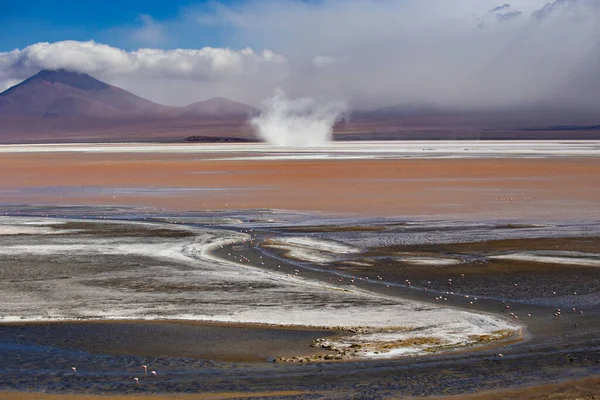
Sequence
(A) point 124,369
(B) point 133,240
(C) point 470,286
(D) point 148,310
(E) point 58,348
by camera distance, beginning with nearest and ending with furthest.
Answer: (A) point 124,369, (E) point 58,348, (D) point 148,310, (C) point 470,286, (B) point 133,240

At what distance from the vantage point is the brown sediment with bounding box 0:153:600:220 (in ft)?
108

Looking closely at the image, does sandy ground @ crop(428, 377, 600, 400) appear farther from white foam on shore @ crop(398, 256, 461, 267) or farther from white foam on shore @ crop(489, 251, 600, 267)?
white foam on shore @ crop(489, 251, 600, 267)

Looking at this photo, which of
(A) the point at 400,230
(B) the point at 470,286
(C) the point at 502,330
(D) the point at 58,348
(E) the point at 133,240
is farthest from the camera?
(A) the point at 400,230

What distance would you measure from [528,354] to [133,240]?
1397 centimetres

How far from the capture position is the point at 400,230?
2534 centimetres

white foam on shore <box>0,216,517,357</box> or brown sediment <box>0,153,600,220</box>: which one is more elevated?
white foam on shore <box>0,216,517,357</box>

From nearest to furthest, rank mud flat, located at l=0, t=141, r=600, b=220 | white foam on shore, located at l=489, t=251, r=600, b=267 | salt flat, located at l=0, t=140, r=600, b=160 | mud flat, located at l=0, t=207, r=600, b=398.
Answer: mud flat, located at l=0, t=207, r=600, b=398 → white foam on shore, located at l=489, t=251, r=600, b=267 → mud flat, located at l=0, t=141, r=600, b=220 → salt flat, located at l=0, t=140, r=600, b=160

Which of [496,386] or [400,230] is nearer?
[496,386]

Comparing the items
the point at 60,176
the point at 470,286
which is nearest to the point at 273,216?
the point at 470,286

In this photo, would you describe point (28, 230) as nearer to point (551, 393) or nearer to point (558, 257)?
point (558, 257)

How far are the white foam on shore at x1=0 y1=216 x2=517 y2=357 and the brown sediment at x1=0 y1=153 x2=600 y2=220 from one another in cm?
1303

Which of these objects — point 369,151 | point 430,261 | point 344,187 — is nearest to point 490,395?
point 430,261

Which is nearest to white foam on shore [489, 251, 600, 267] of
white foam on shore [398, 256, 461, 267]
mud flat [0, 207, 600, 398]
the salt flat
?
mud flat [0, 207, 600, 398]

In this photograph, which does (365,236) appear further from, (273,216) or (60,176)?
(60,176)
